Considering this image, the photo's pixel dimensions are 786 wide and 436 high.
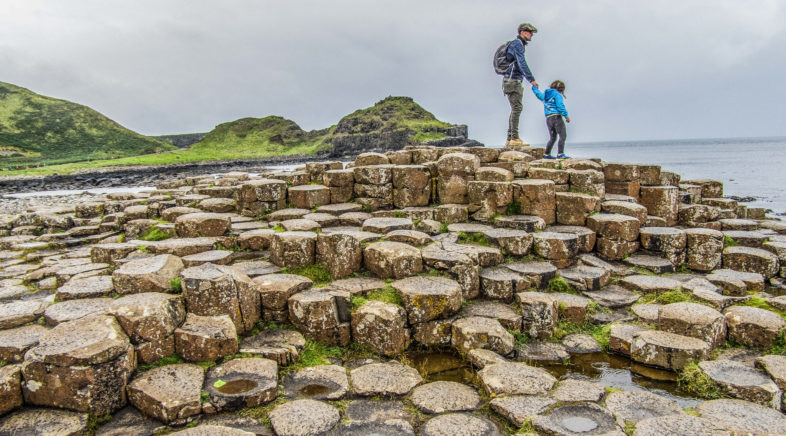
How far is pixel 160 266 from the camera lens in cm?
623

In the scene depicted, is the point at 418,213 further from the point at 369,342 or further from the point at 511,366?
the point at 511,366

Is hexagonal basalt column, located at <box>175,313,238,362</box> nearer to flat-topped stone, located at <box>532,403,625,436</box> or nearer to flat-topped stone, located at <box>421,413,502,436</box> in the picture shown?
flat-topped stone, located at <box>421,413,502,436</box>

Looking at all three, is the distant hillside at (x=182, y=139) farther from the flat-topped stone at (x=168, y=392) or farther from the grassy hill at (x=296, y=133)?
the flat-topped stone at (x=168, y=392)

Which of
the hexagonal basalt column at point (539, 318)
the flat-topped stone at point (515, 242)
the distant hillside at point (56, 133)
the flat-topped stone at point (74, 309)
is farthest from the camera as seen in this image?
the distant hillside at point (56, 133)

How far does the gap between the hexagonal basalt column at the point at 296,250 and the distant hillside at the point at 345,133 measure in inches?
2937

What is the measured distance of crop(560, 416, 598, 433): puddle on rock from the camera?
411 centimetres

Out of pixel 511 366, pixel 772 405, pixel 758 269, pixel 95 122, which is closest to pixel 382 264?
pixel 511 366

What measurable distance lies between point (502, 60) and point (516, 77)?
0.68 m

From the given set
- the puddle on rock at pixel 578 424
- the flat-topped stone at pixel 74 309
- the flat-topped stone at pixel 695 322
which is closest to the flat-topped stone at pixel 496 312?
the flat-topped stone at pixel 695 322

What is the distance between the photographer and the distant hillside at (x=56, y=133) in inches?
3322

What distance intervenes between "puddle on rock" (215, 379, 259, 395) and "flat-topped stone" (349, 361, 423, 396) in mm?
1125

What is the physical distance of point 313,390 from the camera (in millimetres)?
4945

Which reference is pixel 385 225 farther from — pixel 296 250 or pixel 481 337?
pixel 481 337

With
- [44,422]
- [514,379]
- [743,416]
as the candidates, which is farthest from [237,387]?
[743,416]
